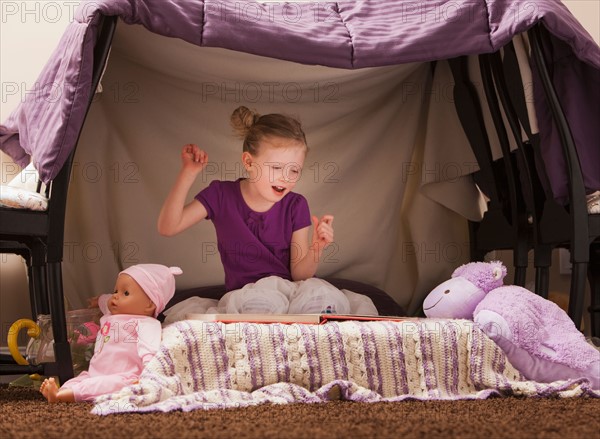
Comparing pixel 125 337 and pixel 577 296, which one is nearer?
pixel 125 337

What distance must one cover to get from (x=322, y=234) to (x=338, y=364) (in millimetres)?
508

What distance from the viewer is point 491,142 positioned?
1965 mm

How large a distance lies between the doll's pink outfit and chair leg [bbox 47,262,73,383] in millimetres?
31

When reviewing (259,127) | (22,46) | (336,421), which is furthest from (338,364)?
(22,46)

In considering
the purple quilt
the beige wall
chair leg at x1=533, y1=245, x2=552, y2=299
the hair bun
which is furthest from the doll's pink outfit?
chair leg at x1=533, y1=245, x2=552, y2=299

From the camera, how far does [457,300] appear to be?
158 cm

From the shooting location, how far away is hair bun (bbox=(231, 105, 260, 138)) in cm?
188

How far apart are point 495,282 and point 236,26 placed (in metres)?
0.74

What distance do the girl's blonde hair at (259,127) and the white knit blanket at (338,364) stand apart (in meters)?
0.60

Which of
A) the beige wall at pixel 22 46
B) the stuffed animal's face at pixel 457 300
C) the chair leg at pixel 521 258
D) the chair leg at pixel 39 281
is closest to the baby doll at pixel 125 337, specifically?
the chair leg at pixel 39 281

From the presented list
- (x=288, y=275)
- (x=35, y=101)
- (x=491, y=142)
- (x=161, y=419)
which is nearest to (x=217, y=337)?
(x=161, y=419)

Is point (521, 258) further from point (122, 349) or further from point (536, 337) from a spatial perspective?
point (122, 349)

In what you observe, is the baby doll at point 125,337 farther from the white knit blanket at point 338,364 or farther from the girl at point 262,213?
the girl at point 262,213

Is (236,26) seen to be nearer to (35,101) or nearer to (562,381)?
(35,101)
